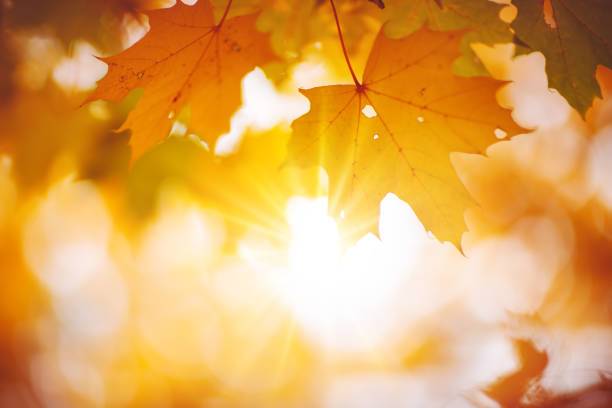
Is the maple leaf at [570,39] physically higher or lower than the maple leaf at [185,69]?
lower

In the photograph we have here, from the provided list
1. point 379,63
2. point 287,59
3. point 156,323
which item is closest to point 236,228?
point 287,59

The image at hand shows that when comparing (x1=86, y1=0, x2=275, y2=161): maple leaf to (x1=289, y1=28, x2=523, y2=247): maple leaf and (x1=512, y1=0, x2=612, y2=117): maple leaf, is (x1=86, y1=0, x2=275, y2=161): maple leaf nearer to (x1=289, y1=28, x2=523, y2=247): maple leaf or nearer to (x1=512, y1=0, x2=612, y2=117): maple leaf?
(x1=289, y1=28, x2=523, y2=247): maple leaf

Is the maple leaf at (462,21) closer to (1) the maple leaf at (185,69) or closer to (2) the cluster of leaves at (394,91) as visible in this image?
(2) the cluster of leaves at (394,91)

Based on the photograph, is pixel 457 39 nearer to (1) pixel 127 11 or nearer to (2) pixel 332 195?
(2) pixel 332 195

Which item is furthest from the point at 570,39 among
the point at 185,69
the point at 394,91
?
the point at 185,69

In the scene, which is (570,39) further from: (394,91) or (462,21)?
(394,91)

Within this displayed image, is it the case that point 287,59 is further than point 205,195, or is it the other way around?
point 205,195

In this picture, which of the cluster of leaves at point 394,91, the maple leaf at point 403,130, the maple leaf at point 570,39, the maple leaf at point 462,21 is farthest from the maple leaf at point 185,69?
the maple leaf at point 570,39

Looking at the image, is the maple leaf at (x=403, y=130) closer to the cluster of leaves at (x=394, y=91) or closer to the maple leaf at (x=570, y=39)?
the cluster of leaves at (x=394, y=91)

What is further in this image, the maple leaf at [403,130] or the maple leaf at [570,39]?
the maple leaf at [570,39]
